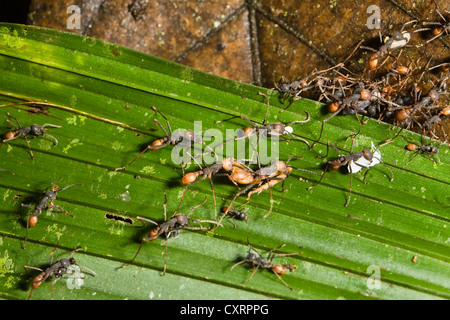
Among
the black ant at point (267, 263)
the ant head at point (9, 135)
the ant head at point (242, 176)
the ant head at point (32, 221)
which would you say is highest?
the ant head at point (9, 135)

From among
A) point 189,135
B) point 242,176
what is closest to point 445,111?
point 242,176

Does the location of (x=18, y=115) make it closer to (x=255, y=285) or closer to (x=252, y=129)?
(x=252, y=129)

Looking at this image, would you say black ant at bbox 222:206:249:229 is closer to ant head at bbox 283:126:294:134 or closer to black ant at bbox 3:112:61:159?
ant head at bbox 283:126:294:134

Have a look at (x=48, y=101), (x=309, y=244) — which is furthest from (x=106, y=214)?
(x=309, y=244)

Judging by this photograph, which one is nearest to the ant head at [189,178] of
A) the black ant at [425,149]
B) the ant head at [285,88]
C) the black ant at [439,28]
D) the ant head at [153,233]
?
the ant head at [153,233]

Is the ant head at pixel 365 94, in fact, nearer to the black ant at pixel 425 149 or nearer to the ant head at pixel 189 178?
the black ant at pixel 425 149

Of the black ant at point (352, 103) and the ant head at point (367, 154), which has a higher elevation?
the black ant at point (352, 103)

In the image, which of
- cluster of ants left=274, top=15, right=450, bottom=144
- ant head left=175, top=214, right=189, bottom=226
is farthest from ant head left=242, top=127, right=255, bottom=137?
ant head left=175, top=214, right=189, bottom=226

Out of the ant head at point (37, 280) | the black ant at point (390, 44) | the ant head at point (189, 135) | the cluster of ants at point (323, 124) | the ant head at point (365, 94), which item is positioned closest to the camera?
the ant head at point (37, 280)

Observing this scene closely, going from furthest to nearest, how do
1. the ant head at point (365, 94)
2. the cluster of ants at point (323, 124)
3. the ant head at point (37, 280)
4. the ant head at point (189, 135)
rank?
the ant head at point (365, 94), the ant head at point (189, 135), the cluster of ants at point (323, 124), the ant head at point (37, 280)
